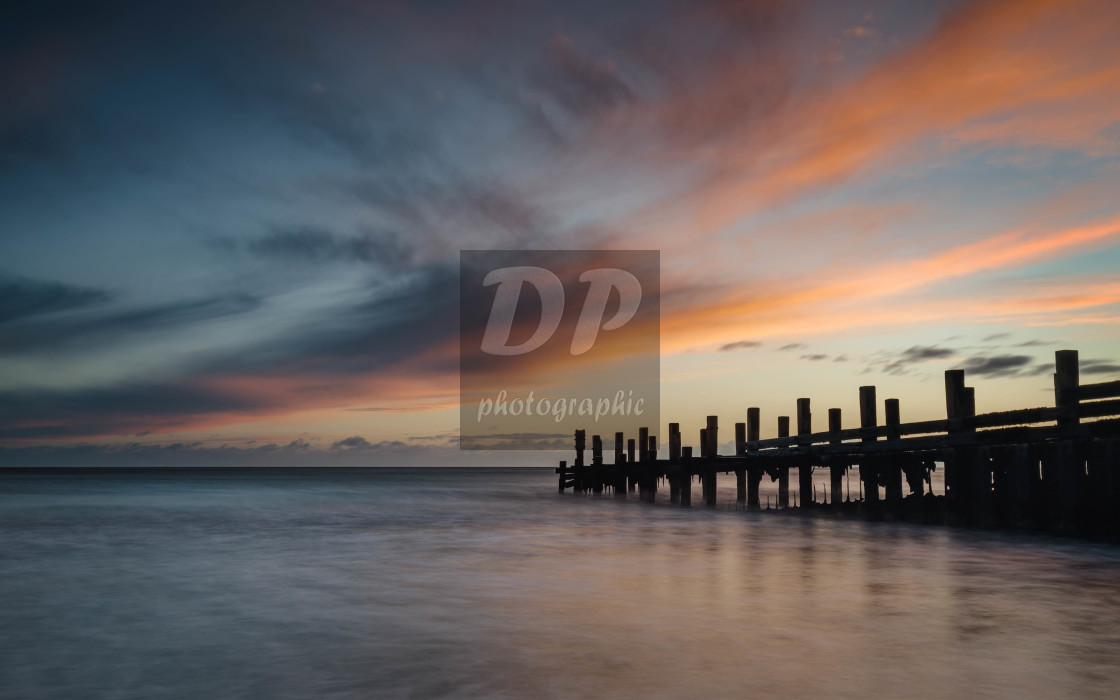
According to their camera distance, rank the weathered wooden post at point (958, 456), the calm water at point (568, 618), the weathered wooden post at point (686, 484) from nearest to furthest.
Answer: the calm water at point (568, 618)
the weathered wooden post at point (958, 456)
the weathered wooden post at point (686, 484)

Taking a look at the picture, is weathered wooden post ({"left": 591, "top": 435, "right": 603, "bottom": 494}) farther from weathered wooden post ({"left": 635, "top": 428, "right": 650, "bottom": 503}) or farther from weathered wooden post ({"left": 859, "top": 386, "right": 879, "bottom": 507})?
weathered wooden post ({"left": 859, "top": 386, "right": 879, "bottom": 507})

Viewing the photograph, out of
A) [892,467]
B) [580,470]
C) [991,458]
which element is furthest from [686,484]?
[991,458]

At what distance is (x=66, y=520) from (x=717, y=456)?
18262 millimetres

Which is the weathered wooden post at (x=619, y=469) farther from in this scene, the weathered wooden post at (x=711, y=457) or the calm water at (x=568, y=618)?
the calm water at (x=568, y=618)

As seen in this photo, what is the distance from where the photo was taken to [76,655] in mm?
6691

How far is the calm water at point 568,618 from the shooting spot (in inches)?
221

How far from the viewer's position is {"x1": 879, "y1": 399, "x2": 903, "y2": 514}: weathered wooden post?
16938 mm

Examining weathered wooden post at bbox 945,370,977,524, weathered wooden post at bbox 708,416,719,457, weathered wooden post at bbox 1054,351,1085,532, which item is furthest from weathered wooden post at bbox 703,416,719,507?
weathered wooden post at bbox 1054,351,1085,532

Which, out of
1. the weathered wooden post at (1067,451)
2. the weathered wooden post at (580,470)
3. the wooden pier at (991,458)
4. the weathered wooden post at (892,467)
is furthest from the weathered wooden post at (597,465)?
the weathered wooden post at (1067,451)

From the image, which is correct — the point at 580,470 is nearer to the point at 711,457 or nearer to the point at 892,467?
the point at 711,457

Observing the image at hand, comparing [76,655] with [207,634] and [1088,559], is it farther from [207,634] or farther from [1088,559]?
[1088,559]

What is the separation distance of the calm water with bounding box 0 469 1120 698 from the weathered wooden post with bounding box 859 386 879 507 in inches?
93.5

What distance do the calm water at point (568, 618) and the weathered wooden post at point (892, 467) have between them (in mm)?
1780

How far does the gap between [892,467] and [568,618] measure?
39.1 feet
